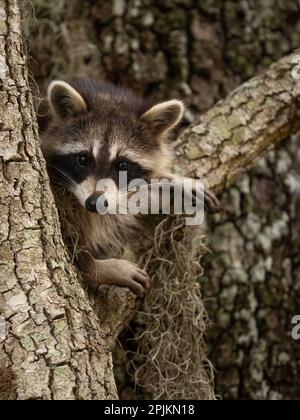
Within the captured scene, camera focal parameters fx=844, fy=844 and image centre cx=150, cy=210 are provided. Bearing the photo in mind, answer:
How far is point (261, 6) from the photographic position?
4.71m

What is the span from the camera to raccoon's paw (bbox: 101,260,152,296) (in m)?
3.36

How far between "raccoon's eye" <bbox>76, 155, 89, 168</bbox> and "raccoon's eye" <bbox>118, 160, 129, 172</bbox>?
0.15 metres

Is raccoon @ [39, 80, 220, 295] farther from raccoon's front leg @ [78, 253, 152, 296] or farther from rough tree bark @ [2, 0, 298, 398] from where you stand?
rough tree bark @ [2, 0, 298, 398]

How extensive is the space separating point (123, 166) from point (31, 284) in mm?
1118

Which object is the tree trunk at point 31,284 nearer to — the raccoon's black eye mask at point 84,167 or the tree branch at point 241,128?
the raccoon's black eye mask at point 84,167

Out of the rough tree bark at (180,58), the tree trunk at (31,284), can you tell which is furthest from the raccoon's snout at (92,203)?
the rough tree bark at (180,58)

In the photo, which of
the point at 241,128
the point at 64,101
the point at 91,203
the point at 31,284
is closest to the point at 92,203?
the point at 91,203

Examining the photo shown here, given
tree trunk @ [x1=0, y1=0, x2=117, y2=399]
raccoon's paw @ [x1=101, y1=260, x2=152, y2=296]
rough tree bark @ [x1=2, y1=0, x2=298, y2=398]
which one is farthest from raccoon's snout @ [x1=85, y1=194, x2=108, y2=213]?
rough tree bark @ [x1=2, y1=0, x2=298, y2=398]

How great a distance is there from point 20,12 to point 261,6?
2.05 metres

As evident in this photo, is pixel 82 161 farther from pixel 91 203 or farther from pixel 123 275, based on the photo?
pixel 123 275

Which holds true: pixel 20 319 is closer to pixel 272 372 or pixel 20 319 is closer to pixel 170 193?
pixel 170 193

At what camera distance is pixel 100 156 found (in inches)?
137

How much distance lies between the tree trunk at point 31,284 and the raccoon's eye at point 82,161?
0.64 metres

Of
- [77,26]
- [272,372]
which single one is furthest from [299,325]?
[77,26]
